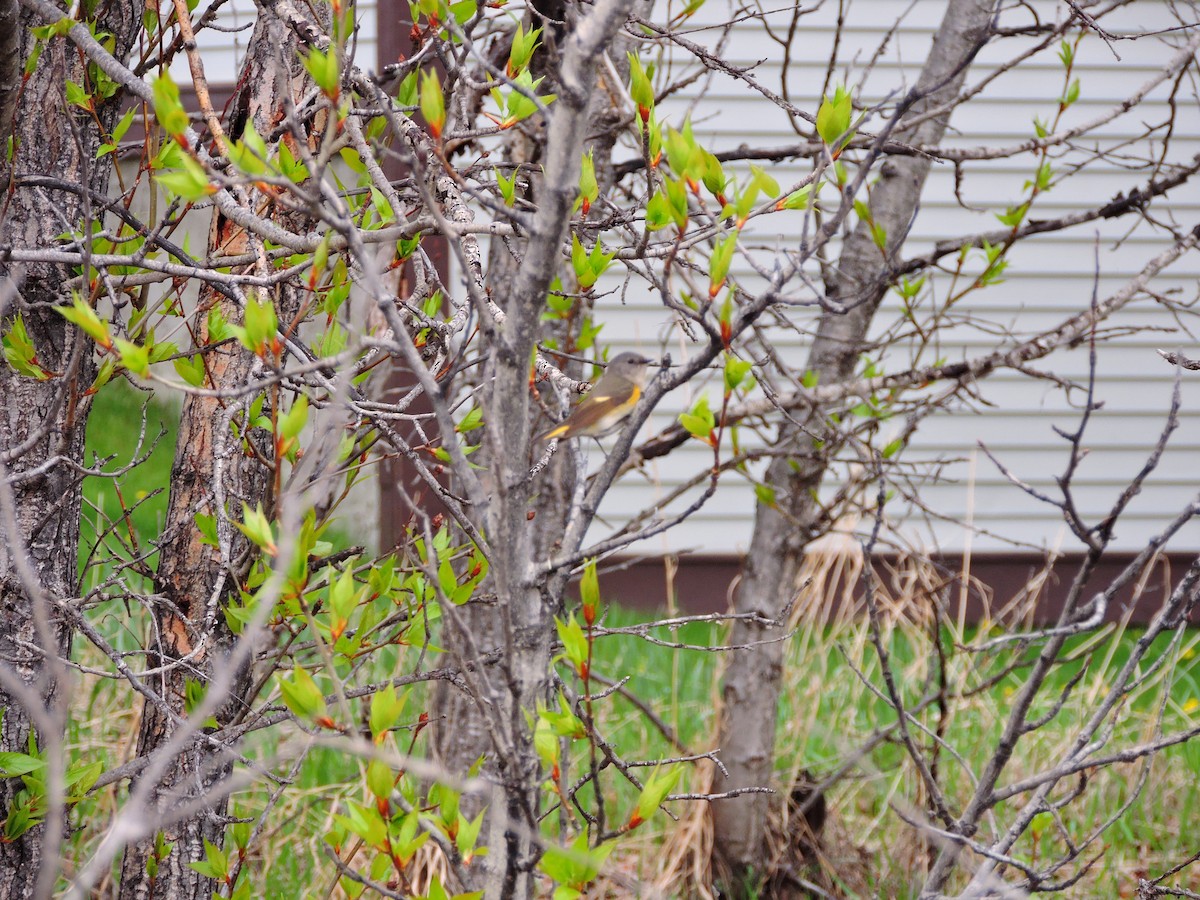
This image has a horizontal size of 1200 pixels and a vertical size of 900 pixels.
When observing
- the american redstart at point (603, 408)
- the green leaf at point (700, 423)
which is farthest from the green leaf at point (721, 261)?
the american redstart at point (603, 408)

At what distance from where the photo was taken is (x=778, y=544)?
3.33 meters

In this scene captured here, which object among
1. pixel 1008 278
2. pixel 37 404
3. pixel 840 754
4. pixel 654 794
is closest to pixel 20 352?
pixel 37 404

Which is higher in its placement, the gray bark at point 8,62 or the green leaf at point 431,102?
the gray bark at point 8,62

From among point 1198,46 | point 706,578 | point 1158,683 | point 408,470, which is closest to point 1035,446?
point 1158,683

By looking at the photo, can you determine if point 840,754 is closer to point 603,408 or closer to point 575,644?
point 603,408

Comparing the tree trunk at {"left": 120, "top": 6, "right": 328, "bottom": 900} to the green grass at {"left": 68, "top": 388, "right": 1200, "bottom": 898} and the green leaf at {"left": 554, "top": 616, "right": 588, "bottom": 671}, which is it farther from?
the green leaf at {"left": 554, "top": 616, "right": 588, "bottom": 671}

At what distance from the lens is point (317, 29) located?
1.70 metres

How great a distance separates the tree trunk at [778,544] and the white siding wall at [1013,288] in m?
2.07

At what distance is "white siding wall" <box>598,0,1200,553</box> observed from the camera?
5.53 meters

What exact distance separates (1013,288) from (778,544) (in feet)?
10.8

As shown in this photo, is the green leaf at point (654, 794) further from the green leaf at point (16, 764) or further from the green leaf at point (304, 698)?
the green leaf at point (16, 764)

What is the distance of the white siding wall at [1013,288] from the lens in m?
5.53

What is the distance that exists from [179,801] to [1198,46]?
2.65 meters

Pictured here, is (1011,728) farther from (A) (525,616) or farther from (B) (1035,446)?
(B) (1035,446)
